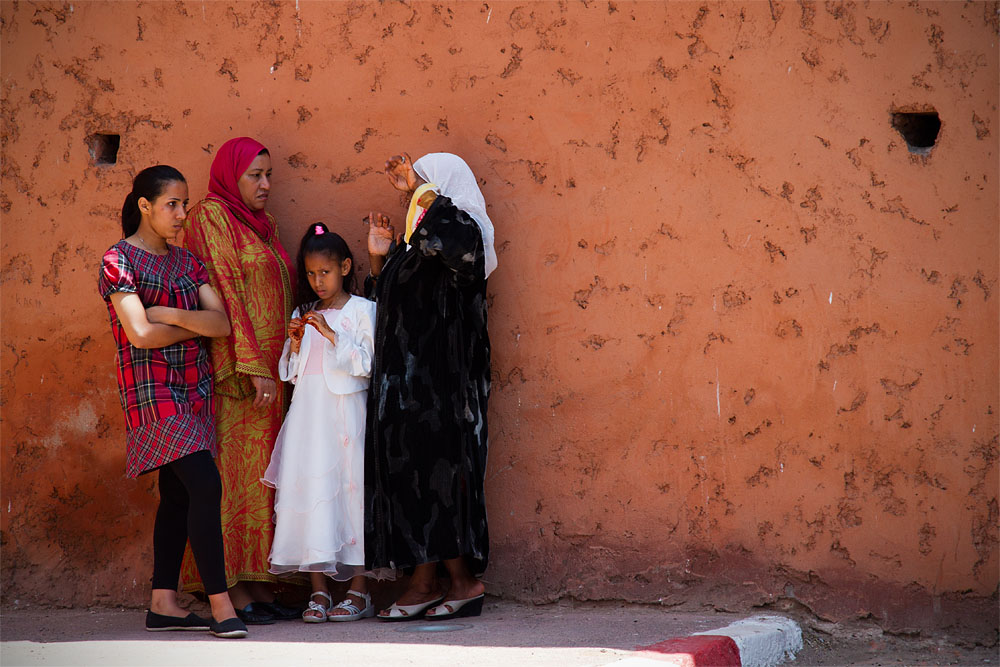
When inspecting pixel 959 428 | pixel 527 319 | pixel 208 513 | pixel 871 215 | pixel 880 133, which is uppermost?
pixel 880 133

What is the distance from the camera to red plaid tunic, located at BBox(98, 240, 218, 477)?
3.54 m

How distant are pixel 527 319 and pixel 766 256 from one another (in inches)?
36.1

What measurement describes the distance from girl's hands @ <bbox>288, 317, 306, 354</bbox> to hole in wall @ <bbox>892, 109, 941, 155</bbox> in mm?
2260

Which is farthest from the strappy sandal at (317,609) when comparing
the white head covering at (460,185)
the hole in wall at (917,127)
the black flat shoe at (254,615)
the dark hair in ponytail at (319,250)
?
→ the hole in wall at (917,127)

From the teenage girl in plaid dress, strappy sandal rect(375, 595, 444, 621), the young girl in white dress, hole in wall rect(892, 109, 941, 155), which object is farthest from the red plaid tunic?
hole in wall rect(892, 109, 941, 155)

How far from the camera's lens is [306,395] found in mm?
3947

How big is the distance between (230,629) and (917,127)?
2.96 m

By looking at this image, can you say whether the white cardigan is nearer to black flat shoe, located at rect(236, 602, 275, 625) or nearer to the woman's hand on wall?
the woman's hand on wall

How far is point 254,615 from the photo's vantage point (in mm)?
3895

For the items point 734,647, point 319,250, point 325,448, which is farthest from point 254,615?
point 734,647

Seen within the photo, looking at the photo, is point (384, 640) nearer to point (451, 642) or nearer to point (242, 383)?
point (451, 642)

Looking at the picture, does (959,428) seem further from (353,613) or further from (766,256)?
(353,613)

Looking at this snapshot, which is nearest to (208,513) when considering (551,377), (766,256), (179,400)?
(179,400)

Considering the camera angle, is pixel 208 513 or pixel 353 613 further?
pixel 353 613
